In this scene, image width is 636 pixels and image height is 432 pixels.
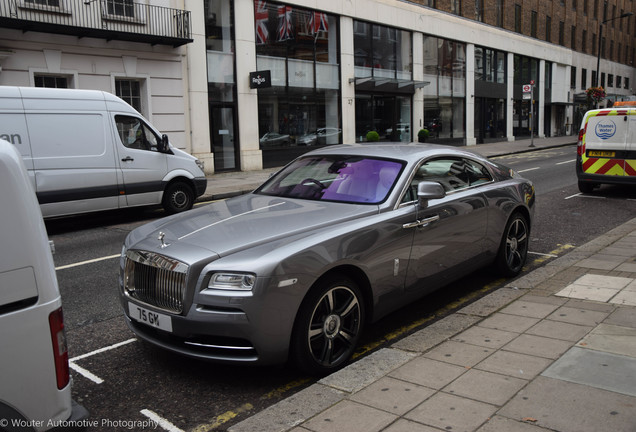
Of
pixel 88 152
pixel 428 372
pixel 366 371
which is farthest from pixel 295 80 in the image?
pixel 428 372

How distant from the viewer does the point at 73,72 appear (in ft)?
53.0

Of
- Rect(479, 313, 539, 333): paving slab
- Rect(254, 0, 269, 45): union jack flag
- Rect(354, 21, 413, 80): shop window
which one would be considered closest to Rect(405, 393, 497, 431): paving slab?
Rect(479, 313, 539, 333): paving slab

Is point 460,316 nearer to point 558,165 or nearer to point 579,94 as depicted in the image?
point 558,165

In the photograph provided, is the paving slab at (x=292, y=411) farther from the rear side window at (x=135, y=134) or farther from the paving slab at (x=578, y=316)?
the rear side window at (x=135, y=134)

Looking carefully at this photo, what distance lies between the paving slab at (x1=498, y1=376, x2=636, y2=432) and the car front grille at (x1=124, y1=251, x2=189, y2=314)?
2.11 metres

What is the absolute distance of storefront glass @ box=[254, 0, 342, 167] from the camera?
21.6 meters

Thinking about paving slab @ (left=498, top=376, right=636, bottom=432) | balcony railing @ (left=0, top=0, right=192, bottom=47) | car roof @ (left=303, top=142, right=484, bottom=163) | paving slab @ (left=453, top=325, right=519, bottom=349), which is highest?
balcony railing @ (left=0, top=0, right=192, bottom=47)

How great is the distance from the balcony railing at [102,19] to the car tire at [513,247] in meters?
13.7

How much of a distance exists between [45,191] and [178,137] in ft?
30.1

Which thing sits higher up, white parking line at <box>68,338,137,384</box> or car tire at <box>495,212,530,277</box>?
car tire at <box>495,212,530,277</box>

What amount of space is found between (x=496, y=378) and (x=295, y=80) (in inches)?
801

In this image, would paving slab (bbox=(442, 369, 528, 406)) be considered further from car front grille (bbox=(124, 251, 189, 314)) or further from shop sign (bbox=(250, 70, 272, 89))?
shop sign (bbox=(250, 70, 272, 89))

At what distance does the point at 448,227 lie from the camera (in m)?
5.10

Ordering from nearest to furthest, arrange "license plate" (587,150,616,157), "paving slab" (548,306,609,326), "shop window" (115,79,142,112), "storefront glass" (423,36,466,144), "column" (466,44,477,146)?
1. "paving slab" (548,306,609,326)
2. "license plate" (587,150,616,157)
3. "shop window" (115,79,142,112)
4. "storefront glass" (423,36,466,144)
5. "column" (466,44,477,146)
